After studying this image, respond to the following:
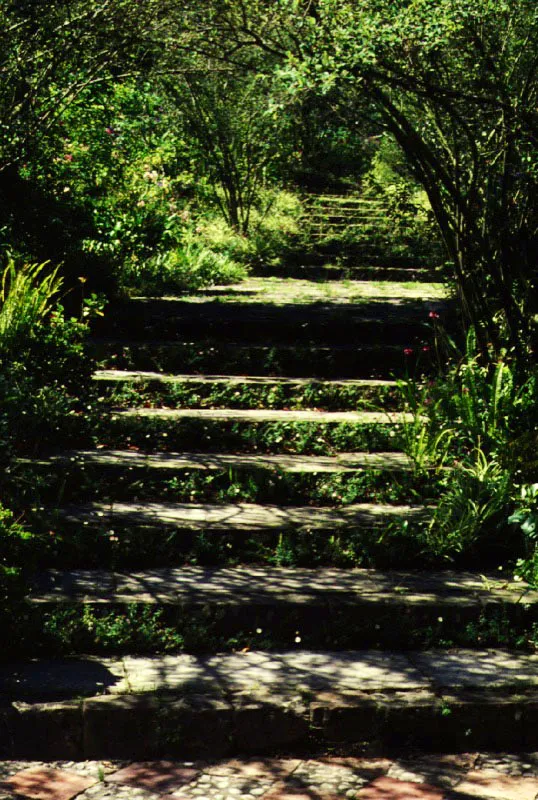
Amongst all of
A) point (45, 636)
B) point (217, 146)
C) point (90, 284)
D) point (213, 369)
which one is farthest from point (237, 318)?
point (217, 146)

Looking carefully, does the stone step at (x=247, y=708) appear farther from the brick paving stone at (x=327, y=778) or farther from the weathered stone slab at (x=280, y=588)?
the weathered stone slab at (x=280, y=588)

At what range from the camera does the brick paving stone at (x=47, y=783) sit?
11.5 ft

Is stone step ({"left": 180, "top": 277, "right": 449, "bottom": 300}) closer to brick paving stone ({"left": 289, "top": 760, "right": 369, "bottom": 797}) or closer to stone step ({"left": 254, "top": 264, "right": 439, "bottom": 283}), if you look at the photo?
stone step ({"left": 254, "top": 264, "right": 439, "bottom": 283})

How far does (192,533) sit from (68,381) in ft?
6.04

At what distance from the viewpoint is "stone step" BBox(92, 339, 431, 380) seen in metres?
7.39

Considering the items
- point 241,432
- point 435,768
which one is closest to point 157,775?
point 435,768

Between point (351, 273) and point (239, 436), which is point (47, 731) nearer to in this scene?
point (239, 436)

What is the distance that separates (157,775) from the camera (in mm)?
3703

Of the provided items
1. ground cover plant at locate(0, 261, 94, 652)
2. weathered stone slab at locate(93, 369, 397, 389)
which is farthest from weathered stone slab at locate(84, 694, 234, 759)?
weathered stone slab at locate(93, 369, 397, 389)

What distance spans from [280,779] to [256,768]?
13cm

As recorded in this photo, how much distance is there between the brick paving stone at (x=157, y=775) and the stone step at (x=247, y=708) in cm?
8

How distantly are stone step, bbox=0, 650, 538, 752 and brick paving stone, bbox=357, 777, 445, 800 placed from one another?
0.03 m

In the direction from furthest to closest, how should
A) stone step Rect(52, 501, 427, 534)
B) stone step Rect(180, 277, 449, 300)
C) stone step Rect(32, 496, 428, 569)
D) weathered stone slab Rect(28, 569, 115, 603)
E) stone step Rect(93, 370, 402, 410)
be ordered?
1. stone step Rect(180, 277, 449, 300)
2. stone step Rect(93, 370, 402, 410)
3. stone step Rect(52, 501, 427, 534)
4. stone step Rect(32, 496, 428, 569)
5. weathered stone slab Rect(28, 569, 115, 603)

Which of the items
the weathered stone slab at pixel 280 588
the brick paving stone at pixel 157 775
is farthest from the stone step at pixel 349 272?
the brick paving stone at pixel 157 775
